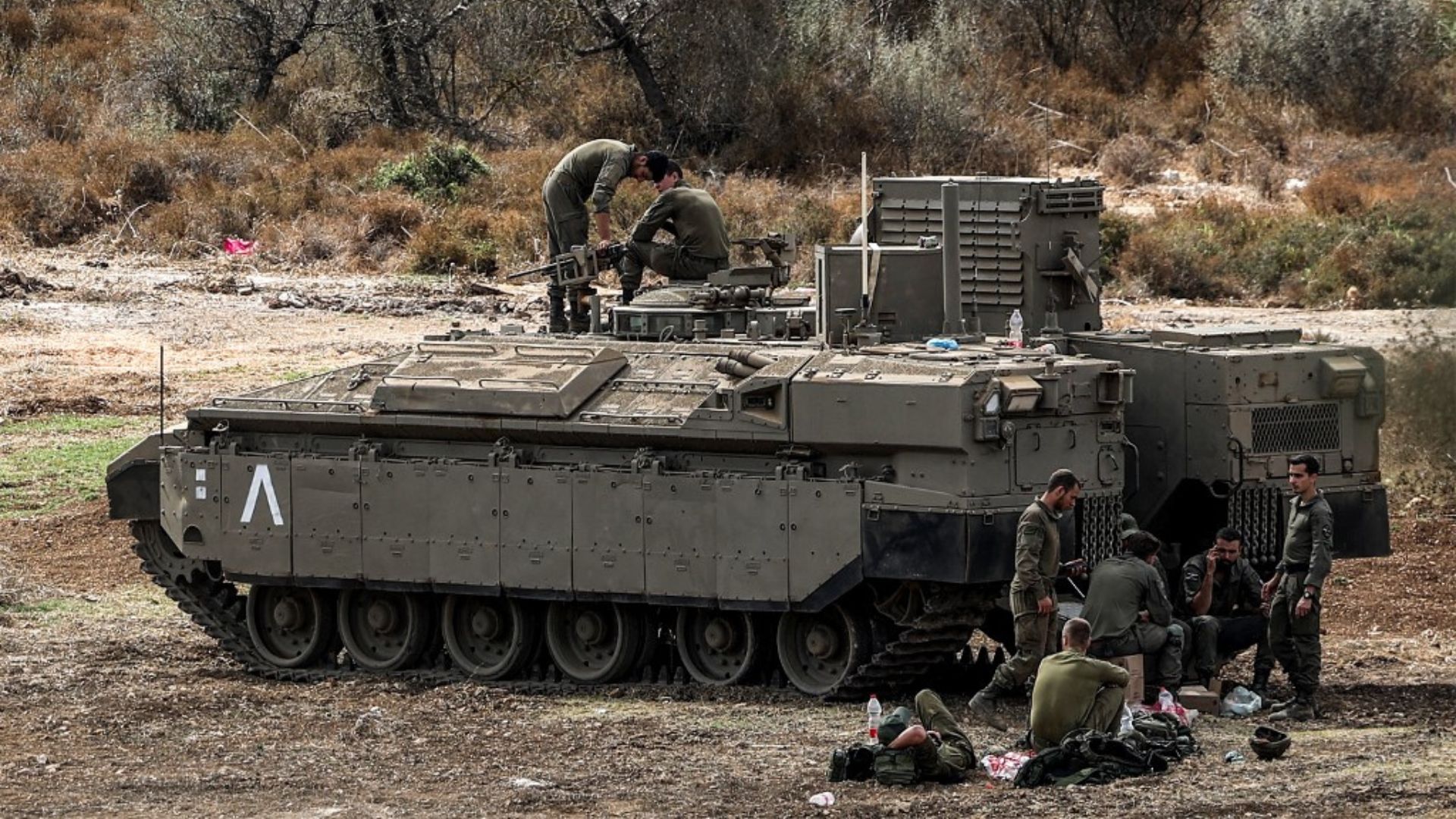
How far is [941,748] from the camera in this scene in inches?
548

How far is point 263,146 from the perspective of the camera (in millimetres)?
38250

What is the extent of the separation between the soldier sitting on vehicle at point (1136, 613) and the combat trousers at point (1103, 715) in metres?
1.16

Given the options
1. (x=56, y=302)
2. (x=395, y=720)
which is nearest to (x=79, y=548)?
(x=395, y=720)

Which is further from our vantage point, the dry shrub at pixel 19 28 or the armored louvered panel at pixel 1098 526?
the dry shrub at pixel 19 28

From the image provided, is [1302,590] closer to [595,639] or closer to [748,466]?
[748,466]

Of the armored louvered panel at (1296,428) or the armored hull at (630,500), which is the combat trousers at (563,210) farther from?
the armored louvered panel at (1296,428)

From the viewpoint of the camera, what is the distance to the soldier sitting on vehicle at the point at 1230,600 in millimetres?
16266

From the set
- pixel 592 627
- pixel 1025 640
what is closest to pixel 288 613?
pixel 592 627

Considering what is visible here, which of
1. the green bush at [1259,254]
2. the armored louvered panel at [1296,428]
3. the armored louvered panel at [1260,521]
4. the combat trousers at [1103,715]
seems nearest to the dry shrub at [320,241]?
the green bush at [1259,254]

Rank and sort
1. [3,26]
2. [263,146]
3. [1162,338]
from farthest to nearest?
[3,26]
[263,146]
[1162,338]

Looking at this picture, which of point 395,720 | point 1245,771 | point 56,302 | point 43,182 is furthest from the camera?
point 43,182

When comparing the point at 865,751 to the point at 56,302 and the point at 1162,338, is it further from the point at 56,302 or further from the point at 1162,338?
the point at 56,302

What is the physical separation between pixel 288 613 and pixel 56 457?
785 centimetres

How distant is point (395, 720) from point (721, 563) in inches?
84.4
